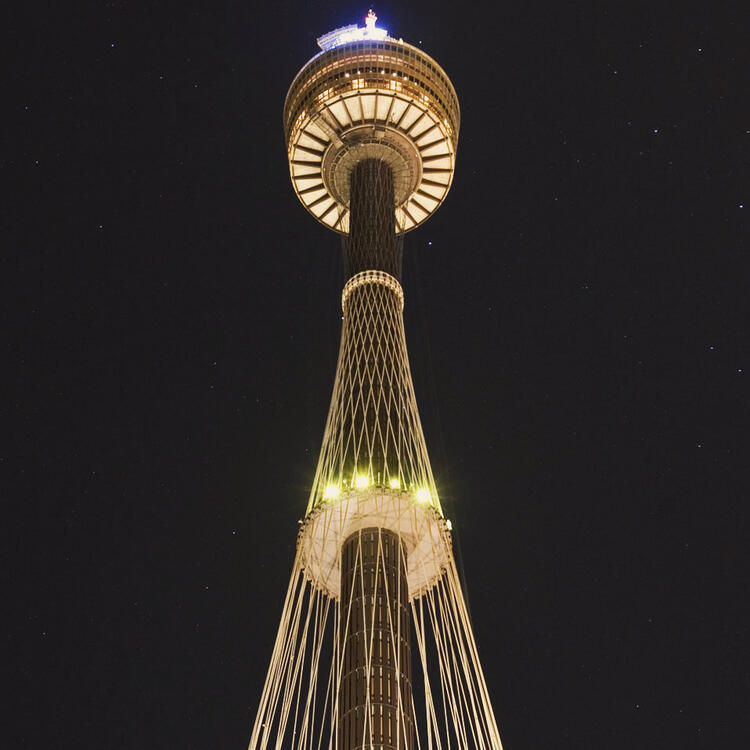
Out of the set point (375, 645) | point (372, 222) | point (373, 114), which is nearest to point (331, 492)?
point (375, 645)

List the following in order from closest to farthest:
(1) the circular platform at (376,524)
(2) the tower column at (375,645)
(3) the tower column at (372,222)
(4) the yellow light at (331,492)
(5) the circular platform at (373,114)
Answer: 1. (2) the tower column at (375,645)
2. (1) the circular platform at (376,524)
3. (4) the yellow light at (331,492)
4. (3) the tower column at (372,222)
5. (5) the circular platform at (373,114)

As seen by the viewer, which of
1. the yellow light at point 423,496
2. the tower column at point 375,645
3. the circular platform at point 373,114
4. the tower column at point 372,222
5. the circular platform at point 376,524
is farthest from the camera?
the circular platform at point 373,114

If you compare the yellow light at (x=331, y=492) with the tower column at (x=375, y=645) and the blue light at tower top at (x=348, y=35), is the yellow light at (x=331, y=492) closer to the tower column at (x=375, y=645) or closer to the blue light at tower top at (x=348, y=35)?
the tower column at (x=375, y=645)

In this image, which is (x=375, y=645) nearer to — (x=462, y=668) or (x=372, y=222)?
(x=462, y=668)

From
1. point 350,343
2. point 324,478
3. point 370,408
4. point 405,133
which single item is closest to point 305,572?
point 324,478

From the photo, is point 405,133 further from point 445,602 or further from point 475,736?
point 475,736

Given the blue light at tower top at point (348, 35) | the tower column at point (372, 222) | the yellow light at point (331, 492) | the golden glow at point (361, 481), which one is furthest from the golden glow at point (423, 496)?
the blue light at tower top at point (348, 35)
